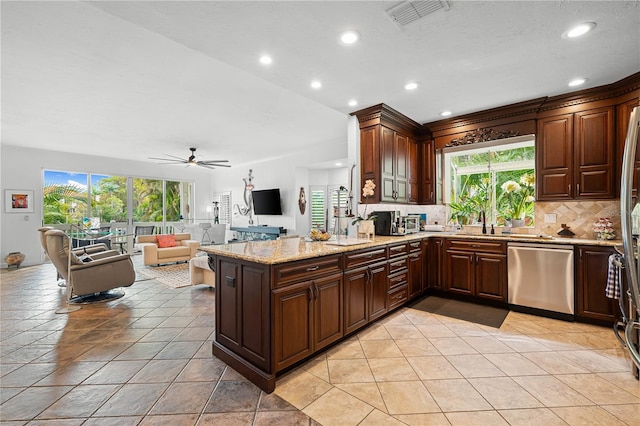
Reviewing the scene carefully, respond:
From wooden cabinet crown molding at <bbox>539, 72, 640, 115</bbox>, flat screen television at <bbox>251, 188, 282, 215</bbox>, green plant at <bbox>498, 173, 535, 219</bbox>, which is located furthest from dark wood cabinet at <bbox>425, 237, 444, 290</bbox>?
flat screen television at <bbox>251, 188, 282, 215</bbox>

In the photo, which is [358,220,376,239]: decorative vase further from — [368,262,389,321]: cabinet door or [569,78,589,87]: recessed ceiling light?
[569,78,589,87]: recessed ceiling light

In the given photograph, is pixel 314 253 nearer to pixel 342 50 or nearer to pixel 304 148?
pixel 342 50

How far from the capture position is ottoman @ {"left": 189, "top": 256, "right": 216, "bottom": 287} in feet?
14.9

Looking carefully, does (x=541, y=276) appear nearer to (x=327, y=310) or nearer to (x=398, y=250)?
(x=398, y=250)

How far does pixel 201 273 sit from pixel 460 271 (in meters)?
3.89

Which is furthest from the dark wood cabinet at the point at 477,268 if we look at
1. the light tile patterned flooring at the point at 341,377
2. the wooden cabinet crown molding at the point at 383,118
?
the wooden cabinet crown molding at the point at 383,118

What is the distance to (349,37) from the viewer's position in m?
2.36

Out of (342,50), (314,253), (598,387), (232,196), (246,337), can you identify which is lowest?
(598,387)

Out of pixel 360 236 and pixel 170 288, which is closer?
pixel 360 236

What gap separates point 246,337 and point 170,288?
10.3 feet

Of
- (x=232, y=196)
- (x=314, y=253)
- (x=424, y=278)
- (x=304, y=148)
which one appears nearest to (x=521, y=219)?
(x=424, y=278)

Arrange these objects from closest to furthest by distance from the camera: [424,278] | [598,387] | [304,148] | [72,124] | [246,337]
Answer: [598,387]
[246,337]
[424,278]
[72,124]
[304,148]

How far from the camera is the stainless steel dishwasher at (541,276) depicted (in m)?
3.24

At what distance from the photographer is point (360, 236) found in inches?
147
